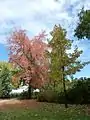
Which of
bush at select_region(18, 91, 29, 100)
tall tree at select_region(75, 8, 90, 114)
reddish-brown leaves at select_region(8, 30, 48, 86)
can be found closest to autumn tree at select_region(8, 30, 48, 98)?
reddish-brown leaves at select_region(8, 30, 48, 86)

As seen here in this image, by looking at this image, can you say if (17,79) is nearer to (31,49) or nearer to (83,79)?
(31,49)

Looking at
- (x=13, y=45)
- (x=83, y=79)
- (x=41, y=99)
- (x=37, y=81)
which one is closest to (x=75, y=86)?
(x=83, y=79)

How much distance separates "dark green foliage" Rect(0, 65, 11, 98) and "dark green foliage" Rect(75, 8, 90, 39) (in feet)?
83.1

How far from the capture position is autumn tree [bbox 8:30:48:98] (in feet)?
144

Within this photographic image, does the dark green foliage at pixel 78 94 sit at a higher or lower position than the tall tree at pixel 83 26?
lower

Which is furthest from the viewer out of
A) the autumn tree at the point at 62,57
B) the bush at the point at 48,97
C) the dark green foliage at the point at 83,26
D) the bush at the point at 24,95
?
the bush at the point at 24,95

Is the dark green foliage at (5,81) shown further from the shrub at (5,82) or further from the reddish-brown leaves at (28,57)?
the reddish-brown leaves at (28,57)

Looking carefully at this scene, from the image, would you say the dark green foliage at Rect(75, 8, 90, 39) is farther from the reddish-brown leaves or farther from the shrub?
the shrub

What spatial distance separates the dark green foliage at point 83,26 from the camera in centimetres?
2561

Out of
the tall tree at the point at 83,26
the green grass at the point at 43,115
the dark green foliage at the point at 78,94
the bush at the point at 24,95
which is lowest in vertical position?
the green grass at the point at 43,115

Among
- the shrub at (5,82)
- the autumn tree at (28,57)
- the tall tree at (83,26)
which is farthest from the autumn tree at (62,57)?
the shrub at (5,82)

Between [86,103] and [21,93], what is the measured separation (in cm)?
1526

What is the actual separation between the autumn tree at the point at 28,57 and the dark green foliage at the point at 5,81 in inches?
248

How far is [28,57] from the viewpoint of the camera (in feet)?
147
